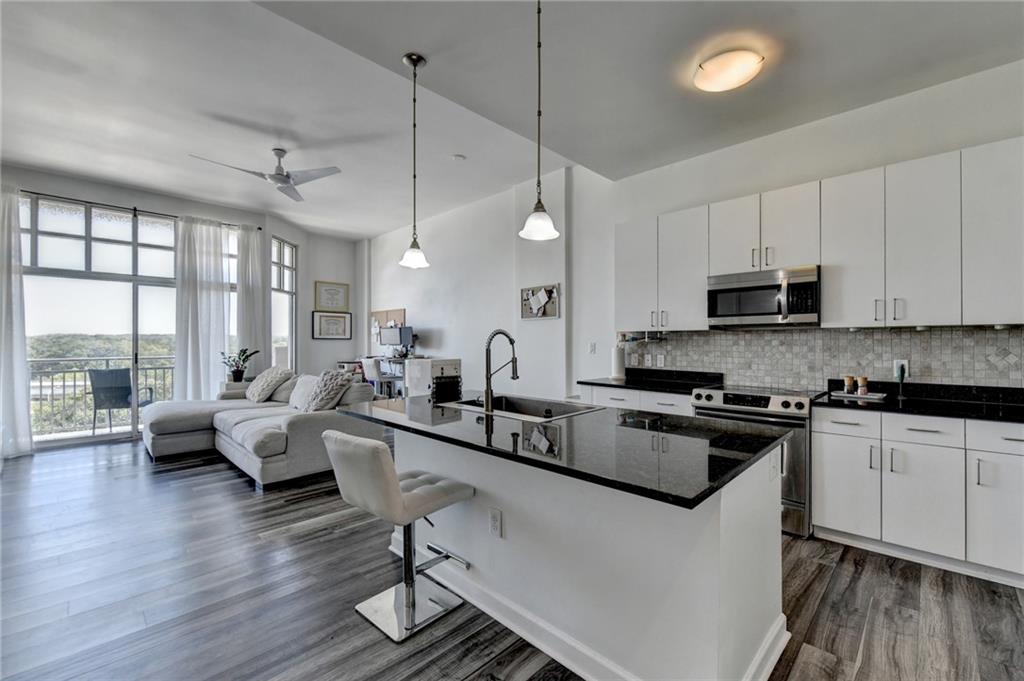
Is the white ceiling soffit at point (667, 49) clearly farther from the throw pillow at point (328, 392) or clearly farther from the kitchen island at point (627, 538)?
the throw pillow at point (328, 392)

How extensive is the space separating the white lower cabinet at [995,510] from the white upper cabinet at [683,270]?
1699 millimetres

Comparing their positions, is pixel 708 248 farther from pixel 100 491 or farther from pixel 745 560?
pixel 100 491

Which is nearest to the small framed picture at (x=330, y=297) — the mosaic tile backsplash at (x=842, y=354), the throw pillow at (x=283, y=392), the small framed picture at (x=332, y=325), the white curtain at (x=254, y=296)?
the small framed picture at (x=332, y=325)

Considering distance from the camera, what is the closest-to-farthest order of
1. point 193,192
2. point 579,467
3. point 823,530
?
point 579,467 < point 823,530 < point 193,192

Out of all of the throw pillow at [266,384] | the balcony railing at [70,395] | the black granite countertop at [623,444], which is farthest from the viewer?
the throw pillow at [266,384]

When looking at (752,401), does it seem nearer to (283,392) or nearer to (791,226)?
(791,226)

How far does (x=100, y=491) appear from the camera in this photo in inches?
142

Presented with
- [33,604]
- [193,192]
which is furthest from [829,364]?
[193,192]

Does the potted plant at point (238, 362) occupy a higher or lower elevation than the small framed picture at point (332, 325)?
lower

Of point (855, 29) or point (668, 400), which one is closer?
point (855, 29)

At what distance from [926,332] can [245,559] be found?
4458 millimetres

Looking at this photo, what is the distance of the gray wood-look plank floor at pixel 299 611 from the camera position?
1.68 m

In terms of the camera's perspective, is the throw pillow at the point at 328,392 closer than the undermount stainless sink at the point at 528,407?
No

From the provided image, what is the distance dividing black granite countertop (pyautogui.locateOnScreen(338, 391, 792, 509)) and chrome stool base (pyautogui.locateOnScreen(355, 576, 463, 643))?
0.87m
